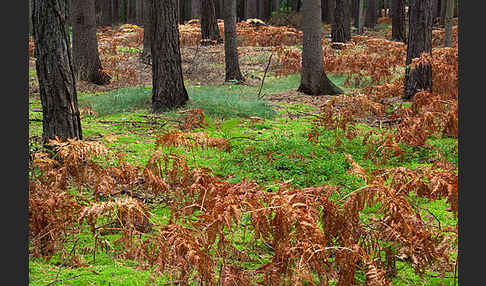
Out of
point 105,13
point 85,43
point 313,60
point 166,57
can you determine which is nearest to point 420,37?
point 313,60

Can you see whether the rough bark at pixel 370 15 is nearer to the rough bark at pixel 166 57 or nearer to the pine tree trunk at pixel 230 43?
the pine tree trunk at pixel 230 43

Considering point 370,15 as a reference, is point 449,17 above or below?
below

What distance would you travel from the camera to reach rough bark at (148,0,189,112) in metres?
8.50

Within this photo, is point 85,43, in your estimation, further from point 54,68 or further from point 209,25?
point 54,68

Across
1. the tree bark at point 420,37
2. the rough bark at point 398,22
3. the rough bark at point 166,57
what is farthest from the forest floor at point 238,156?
the rough bark at point 398,22

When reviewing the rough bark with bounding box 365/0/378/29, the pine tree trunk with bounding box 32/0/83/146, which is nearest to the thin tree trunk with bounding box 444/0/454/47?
the pine tree trunk with bounding box 32/0/83/146

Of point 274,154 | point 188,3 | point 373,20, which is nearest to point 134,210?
point 274,154

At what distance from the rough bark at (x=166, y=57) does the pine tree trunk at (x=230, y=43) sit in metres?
4.09

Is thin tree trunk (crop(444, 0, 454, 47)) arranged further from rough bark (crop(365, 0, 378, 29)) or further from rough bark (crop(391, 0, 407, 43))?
rough bark (crop(365, 0, 378, 29))

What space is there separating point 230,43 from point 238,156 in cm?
746

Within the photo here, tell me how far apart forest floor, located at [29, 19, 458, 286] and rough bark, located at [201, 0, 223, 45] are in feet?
16.7

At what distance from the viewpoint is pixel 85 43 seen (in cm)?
1269

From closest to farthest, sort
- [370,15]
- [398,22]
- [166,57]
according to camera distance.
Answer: [166,57]
[398,22]
[370,15]

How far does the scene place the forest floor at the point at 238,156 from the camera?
309 centimetres
